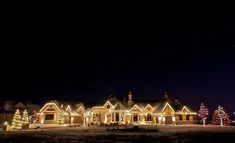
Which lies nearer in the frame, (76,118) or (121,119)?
(121,119)

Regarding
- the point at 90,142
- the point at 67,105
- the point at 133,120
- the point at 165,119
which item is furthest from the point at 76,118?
the point at 90,142

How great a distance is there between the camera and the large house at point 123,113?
64.9 meters

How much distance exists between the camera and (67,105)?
2744 inches

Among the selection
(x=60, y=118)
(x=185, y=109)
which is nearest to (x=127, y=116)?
(x=185, y=109)

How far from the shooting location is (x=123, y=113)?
6575 centimetres

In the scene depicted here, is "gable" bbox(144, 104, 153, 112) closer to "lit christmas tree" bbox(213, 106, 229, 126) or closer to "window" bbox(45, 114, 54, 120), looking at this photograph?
"lit christmas tree" bbox(213, 106, 229, 126)

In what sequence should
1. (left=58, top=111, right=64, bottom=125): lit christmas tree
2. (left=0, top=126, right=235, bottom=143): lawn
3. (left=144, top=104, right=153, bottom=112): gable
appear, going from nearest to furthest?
(left=0, top=126, right=235, bottom=143): lawn < (left=58, top=111, right=64, bottom=125): lit christmas tree < (left=144, top=104, right=153, bottom=112): gable

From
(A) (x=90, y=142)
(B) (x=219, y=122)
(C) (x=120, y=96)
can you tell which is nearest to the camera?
(A) (x=90, y=142)

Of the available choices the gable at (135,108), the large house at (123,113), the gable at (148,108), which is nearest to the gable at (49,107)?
the large house at (123,113)

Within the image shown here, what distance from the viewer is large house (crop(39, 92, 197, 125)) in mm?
64938

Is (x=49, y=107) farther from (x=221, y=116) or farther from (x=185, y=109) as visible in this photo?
(x=221, y=116)

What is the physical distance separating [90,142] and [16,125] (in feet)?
81.7

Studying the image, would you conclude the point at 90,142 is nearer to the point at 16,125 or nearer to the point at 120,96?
the point at 16,125

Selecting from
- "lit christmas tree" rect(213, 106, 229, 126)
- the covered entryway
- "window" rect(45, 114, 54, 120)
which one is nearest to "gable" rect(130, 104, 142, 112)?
the covered entryway
